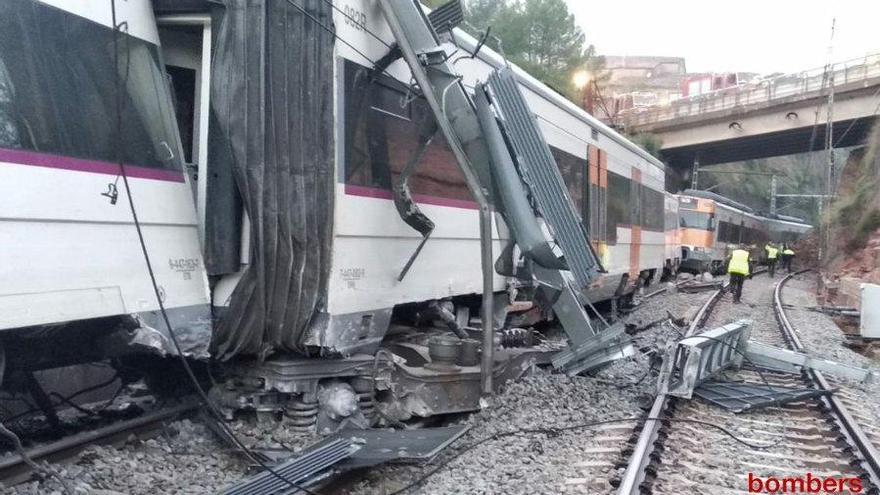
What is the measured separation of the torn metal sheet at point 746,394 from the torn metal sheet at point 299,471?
3.46 meters

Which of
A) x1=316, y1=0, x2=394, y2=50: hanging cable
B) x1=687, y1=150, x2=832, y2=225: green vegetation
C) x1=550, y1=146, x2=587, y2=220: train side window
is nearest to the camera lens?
x1=316, y1=0, x2=394, y2=50: hanging cable

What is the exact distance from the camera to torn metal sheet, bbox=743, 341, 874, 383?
25.7ft

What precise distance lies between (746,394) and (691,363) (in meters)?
0.72

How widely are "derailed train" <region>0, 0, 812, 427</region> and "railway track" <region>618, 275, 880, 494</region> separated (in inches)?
65.2

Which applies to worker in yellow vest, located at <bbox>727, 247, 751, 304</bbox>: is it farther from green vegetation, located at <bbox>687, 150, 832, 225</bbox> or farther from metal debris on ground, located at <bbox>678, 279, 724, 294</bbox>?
green vegetation, located at <bbox>687, 150, 832, 225</bbox>

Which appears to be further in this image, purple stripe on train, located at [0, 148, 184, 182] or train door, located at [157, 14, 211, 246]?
train door, located at [157, 14, 211, 246]

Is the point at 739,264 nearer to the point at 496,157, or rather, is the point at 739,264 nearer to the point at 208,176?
the point at 496,157

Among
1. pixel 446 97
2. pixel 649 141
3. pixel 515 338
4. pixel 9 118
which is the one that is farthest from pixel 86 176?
pixel 649 141

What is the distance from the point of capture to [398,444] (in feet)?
16.8

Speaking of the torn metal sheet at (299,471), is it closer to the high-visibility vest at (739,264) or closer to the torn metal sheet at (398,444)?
the torn metal sheet at (398,444)

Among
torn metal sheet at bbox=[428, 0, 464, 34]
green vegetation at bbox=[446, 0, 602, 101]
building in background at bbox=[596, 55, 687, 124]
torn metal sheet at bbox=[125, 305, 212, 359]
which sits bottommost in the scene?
torn metal sheet at bbox=[125, 305, 212, 359]

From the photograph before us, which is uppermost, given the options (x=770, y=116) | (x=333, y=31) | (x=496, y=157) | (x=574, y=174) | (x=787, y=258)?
(x=770, y=116)

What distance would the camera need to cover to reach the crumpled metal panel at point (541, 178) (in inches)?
246

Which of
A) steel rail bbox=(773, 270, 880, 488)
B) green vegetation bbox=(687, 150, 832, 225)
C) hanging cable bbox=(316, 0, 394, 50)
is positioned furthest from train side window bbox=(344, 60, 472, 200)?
green vegetation bbox=(687, 150, 832, 225)
